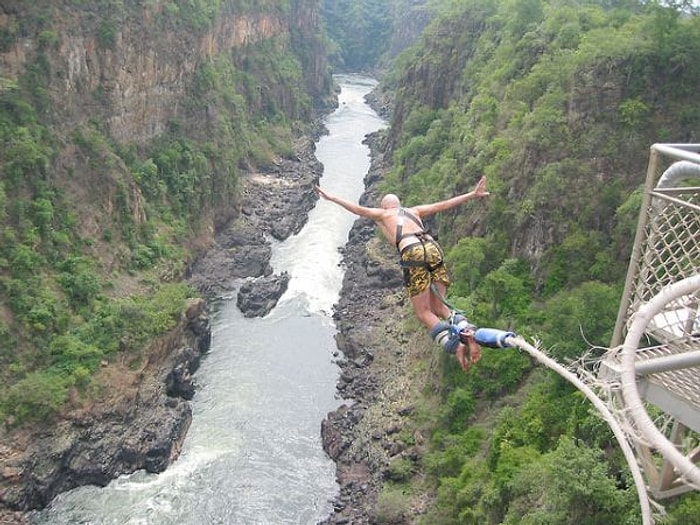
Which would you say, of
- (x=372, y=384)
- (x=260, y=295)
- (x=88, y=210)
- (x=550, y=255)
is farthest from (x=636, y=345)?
(x=260, y=295)

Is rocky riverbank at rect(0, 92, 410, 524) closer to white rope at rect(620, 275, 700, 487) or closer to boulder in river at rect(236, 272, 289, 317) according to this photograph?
boulder in river at rect(236, 272, 289, 317)

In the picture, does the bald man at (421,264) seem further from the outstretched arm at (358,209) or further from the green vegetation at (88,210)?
the green vegetation at (88,210)

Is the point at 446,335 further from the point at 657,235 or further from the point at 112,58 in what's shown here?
the point at 112,58

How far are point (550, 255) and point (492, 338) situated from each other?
1996cm

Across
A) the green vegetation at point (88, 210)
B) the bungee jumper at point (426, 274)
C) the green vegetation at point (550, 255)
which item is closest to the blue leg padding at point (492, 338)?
the bungee jumper at point (426, 274)

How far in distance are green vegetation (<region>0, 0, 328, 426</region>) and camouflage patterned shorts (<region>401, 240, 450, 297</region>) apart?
64.3 feet

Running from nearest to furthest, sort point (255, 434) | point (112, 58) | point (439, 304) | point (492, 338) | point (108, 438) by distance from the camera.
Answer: point (492, 338), point (439, 304), point (108, 438), point (255, 434), point (112, 58)

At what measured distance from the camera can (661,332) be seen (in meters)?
4.67

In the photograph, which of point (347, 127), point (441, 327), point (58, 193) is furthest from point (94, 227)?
point (347, 127)

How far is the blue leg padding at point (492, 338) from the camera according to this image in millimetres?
5578

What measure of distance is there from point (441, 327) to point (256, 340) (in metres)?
26.3

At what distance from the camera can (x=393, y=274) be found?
1473 inches

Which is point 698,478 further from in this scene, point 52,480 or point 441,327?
point 52,480

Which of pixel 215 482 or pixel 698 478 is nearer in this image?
pixel 698 478
